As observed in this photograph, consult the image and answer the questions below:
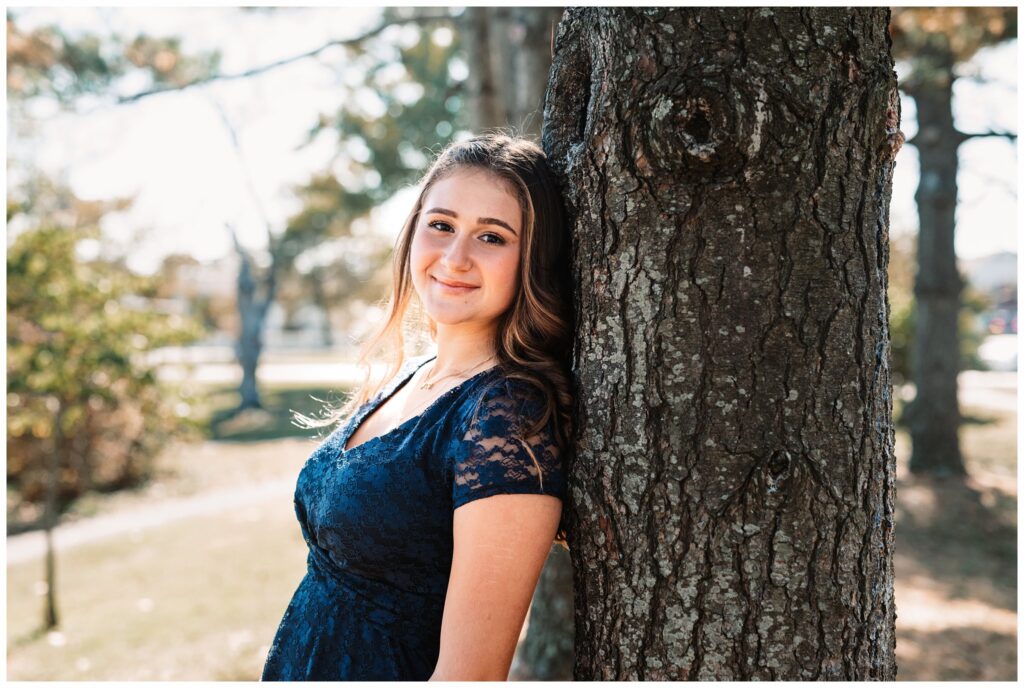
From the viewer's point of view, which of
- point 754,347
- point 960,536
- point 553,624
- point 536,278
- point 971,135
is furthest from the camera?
point 971,135

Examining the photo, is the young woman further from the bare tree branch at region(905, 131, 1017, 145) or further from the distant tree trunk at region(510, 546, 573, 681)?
the bare tree branch at region(905, 131, 1017, 145)

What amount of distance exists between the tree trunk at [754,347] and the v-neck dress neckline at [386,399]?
0.45 meters

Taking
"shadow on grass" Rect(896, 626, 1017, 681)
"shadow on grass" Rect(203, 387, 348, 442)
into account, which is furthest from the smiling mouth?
"shadow on grass" Rect(203, 387, 348, 442)

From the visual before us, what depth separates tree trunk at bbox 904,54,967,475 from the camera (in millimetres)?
10023

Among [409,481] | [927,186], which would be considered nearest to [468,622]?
[409,481]

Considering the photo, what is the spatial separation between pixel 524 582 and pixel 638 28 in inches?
45.4

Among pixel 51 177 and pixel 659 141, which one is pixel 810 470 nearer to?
pixel 659 141

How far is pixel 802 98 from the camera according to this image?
4.89 feet

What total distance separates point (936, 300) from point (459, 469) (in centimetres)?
1036

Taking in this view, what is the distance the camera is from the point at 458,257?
1.93 m

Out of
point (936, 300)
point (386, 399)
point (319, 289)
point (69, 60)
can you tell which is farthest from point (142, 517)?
point (319, 289)

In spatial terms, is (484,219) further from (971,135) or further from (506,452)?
(971,135)

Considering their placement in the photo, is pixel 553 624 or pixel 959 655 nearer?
pixel 553 624

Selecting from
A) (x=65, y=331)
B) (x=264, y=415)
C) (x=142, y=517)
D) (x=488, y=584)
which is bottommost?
(x=264, y=415)
